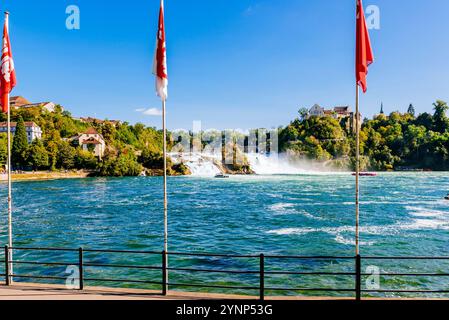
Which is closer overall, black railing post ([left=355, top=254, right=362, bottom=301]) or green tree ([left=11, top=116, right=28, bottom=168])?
black railing post ([left=355, top=254, right=362, bottom=301])

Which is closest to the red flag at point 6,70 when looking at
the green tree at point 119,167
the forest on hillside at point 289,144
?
the forest on hillside at point 289,144

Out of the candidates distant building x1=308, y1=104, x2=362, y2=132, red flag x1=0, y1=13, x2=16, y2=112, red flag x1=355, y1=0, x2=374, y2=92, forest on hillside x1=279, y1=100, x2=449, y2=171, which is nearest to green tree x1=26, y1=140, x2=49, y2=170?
forest on hillside x1=279, y1=100, x2=449, y2=171

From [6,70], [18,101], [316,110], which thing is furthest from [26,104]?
[6,70]

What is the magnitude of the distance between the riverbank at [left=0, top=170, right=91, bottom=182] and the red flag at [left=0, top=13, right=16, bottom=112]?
3697 inches

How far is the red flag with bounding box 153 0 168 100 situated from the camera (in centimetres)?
855

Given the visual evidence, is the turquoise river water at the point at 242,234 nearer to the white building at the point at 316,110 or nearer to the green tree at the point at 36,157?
the green tree at the point at 36,157

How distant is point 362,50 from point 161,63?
4895 mm

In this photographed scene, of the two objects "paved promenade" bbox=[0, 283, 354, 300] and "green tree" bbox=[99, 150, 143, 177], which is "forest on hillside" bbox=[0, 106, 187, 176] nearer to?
"green tree" bbox=[99, 150, 143, 177]

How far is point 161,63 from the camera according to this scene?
8.69 meters

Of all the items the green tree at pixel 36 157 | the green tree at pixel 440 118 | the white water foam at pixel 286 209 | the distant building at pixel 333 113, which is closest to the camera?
the white water foam at pixel 286 209

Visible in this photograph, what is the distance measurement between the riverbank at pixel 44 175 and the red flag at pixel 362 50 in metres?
101

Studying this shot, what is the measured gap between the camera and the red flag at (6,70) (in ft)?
31.6
